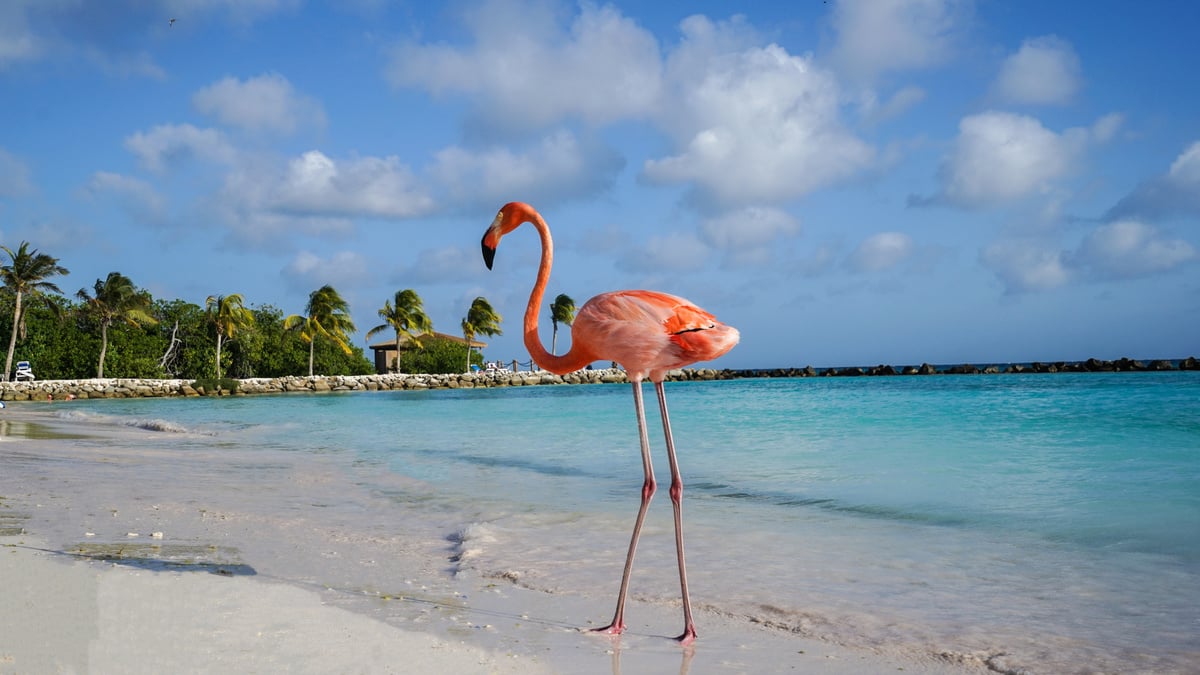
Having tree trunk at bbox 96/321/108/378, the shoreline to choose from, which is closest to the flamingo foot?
the shoreline

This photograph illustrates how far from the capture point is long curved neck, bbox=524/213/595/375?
4.30 meters

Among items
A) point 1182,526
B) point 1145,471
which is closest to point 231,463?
point 1182,526

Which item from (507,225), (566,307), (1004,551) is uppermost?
(566,307)

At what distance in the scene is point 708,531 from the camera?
6.94 metres

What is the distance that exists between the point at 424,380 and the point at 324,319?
25.1ft

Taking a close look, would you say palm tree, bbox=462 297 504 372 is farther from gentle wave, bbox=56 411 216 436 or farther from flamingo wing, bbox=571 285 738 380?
flamingo wing, bbox=571 285 738 380

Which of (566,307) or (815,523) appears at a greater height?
(566,307)

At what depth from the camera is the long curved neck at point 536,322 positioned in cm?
430

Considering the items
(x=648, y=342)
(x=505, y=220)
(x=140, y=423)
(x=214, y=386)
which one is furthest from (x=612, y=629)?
(x=214, y=386)

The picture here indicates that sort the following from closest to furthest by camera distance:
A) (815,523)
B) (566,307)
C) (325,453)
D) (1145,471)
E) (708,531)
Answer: (708,531)
(815,523)
(1145,471)
(325,453)
(566,307)

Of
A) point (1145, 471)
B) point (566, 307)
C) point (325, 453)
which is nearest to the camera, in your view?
point (1145, 471)

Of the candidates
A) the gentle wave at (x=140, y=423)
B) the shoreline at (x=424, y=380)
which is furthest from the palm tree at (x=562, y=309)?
the gentle wave at (x=140, y=423)

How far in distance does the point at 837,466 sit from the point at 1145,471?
141 inches

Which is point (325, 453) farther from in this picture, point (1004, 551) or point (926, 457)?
point (1004, 551)
